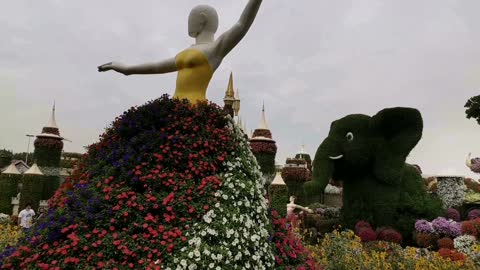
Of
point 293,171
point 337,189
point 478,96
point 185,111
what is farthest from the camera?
point 337,189

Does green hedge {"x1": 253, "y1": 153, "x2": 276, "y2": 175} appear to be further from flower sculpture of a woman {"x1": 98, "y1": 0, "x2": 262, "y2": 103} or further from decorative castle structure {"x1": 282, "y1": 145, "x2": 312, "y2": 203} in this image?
flower sculpture of a woman {"x1": 98, "y1": 0, "x2": 262, "y2": 103}

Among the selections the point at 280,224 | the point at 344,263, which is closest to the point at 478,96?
the point at 344,263

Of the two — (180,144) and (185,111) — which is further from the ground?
(185,111)

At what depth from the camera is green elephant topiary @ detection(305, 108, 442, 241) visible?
11.5 meters

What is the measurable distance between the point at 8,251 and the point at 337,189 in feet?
82.1

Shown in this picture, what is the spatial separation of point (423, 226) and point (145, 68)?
8.79m

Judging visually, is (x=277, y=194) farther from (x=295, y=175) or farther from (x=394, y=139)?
(x=394, y=139)

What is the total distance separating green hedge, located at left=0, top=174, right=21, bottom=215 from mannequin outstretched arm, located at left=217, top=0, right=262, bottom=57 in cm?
1793

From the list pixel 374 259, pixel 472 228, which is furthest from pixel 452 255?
pixel 374 259

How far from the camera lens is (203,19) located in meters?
4.91

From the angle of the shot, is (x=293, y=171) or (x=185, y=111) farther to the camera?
(x=293, y=171)

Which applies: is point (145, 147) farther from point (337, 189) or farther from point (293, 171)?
point (337, 189)

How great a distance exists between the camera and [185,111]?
4.13 meters

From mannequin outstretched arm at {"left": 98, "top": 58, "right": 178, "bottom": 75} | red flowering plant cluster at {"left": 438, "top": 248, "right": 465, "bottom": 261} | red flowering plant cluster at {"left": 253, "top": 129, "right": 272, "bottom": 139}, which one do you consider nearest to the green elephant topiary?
red flowering plant cluster at {"left": 438, "top": 248, "right": 465, "bottom": 261}
